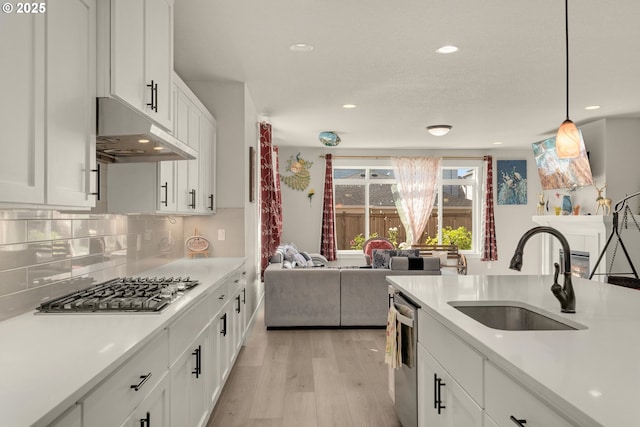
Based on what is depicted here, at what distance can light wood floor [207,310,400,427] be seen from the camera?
2.92 meters

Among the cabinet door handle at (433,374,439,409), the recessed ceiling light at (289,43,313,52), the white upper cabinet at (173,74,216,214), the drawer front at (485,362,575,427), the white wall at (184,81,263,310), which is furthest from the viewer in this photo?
the white wall at (184,81,263,310)

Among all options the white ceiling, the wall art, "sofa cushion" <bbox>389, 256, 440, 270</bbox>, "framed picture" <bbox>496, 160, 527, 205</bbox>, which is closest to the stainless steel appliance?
the white ceiling

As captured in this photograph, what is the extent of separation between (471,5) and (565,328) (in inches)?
84.4

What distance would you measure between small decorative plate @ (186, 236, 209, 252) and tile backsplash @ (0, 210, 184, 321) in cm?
96

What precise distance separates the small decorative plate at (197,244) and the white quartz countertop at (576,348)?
2549mm

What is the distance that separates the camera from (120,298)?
1.99m

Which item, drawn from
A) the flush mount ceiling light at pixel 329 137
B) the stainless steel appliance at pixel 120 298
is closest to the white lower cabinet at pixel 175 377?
the stainless steel appliance at pixel 120 298

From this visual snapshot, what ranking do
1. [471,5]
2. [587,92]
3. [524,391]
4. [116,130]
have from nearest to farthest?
[524,391], [116,130], [471,5], [587,92]

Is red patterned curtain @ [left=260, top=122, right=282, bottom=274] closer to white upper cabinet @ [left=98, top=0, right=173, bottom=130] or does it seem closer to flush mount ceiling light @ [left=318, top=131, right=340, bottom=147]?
flush mount ceiling light @ [left=318, top=131, right=340, bottom=147]

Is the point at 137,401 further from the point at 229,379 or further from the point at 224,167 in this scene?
the point at 224,167

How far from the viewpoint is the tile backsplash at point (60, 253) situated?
69.8 inches

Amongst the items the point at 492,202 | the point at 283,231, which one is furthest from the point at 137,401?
the point at 492,202

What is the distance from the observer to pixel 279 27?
3.24 meters

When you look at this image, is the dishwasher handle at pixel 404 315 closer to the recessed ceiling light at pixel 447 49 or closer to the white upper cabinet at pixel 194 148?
the white upper cabinet at pixel 194 148
